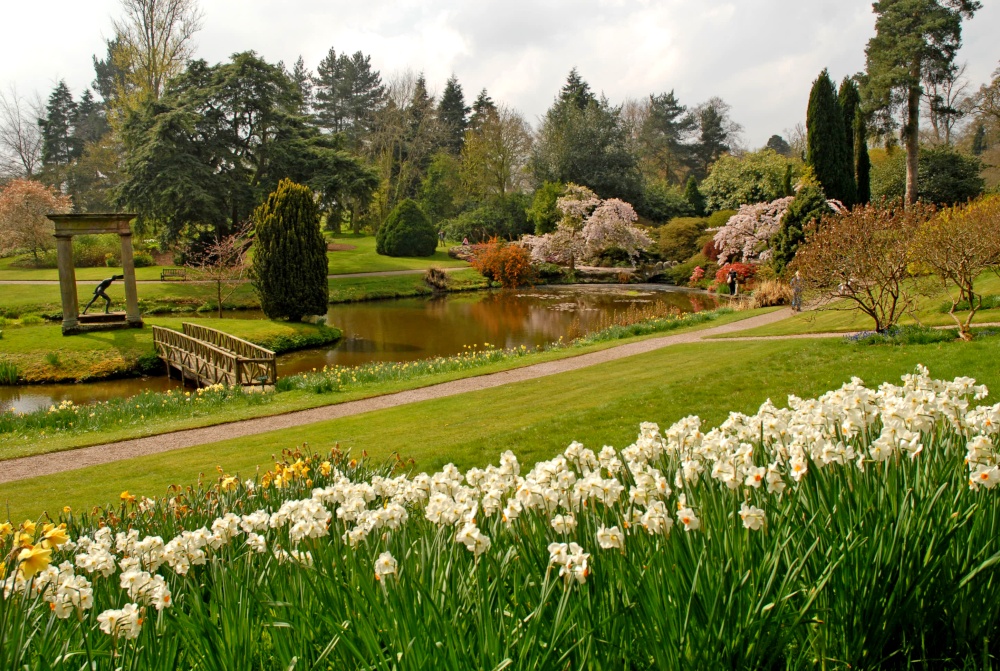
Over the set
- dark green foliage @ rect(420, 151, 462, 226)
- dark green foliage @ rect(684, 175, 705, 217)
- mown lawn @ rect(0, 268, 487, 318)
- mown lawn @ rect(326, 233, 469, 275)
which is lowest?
mown lawn @ rect(0, 268, 487, 318)

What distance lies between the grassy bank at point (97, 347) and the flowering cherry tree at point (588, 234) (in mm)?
20641

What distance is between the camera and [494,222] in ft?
151

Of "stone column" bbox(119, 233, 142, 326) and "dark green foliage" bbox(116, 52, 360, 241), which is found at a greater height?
"dark green foliage" bbox(116, 52, 360, 241)

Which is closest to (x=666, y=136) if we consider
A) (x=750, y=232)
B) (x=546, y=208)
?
(x=546, y=208)

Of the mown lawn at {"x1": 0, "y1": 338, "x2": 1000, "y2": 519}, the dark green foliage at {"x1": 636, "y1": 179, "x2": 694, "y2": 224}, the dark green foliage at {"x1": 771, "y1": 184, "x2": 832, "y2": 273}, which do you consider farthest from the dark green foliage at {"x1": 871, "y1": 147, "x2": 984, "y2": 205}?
the mown lawn at {"x1": 0, "y1": 338, "x2": 1000, "y2": 519}

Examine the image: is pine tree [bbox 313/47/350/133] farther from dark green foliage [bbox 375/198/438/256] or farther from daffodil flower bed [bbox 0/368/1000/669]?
daffodil flower bed [bbox 0/368/1000/669]

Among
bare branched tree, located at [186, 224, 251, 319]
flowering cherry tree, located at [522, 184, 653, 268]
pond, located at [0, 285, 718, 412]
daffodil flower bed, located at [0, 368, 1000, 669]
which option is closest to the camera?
daffodil flower bed, located at [0, 368, 1000, 669]

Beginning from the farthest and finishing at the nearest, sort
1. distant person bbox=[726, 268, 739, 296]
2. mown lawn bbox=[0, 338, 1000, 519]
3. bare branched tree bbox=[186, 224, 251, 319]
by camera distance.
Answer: distant person bbox=[726, 268, 739, 296] → bare branched tree bbox=[186, 224, 251, 319] → mown lawn bbox=[0, 338, 1000, 519]

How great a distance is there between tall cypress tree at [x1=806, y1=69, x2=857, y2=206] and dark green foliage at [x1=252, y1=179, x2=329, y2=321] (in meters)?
21.3

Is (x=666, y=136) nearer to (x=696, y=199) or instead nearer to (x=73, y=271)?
(x=696, y=199)

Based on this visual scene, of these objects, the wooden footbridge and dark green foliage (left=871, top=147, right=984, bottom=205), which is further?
dark green foliage (left=871, top=147, right=984, bottom=205)

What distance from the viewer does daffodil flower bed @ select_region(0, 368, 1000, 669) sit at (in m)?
2.28

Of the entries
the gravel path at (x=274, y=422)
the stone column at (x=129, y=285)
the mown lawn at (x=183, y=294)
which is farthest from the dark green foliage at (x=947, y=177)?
the stone column at (x=129, y=285)

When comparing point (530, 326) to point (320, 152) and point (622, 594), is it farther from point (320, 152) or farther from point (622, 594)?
point (622, 594)
